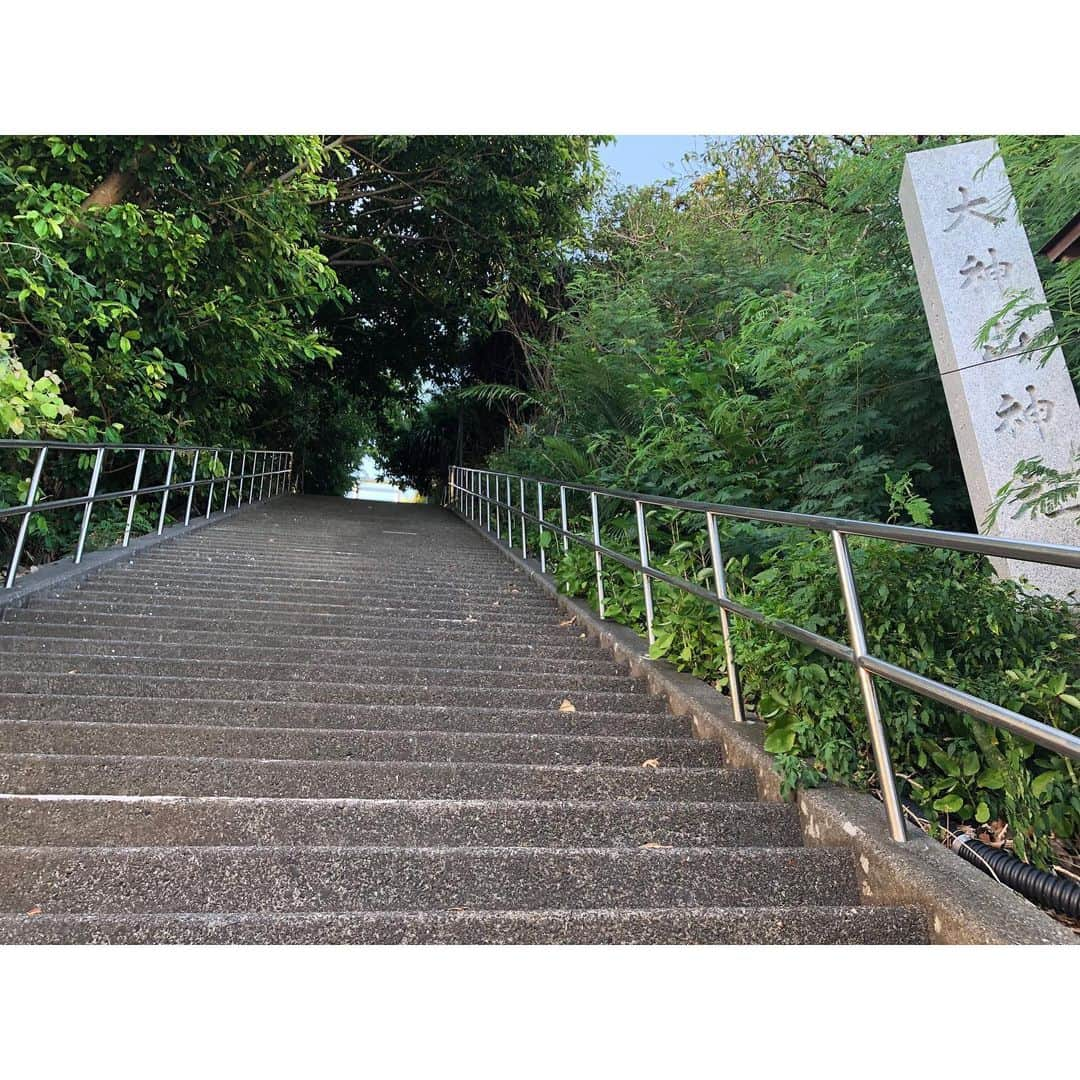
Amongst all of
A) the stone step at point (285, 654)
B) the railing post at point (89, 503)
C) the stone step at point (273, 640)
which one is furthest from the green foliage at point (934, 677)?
the railing post at point (89, 503)

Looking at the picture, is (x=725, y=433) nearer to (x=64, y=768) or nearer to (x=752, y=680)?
(x=752, y=680)

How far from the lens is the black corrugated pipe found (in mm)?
1869

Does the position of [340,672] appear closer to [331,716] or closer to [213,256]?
[331,716]

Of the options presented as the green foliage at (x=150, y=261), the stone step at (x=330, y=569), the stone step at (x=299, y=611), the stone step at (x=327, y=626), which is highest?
the green foliage at (x=150, y=261)

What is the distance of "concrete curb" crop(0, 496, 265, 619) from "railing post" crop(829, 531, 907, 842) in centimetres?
412

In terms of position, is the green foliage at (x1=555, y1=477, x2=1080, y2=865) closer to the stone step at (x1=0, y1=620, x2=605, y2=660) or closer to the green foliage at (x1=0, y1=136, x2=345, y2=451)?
the stone step at (x1=0, y1=620, x2=605, y2=660)

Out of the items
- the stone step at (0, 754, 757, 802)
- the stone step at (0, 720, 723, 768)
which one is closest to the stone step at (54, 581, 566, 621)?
the stone step at (0, 720, 723, 768)

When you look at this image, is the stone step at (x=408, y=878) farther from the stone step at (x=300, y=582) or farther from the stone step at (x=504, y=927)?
the stone step at (x=300, y=582)

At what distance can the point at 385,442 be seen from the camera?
2595 centimetres

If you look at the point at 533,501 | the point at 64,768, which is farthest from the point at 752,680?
the point at 533,501

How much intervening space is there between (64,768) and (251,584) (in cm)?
330

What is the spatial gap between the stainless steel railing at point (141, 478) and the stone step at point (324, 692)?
52.7 inches

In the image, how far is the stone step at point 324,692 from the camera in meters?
3.24

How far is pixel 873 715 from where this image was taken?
2.06 metres
